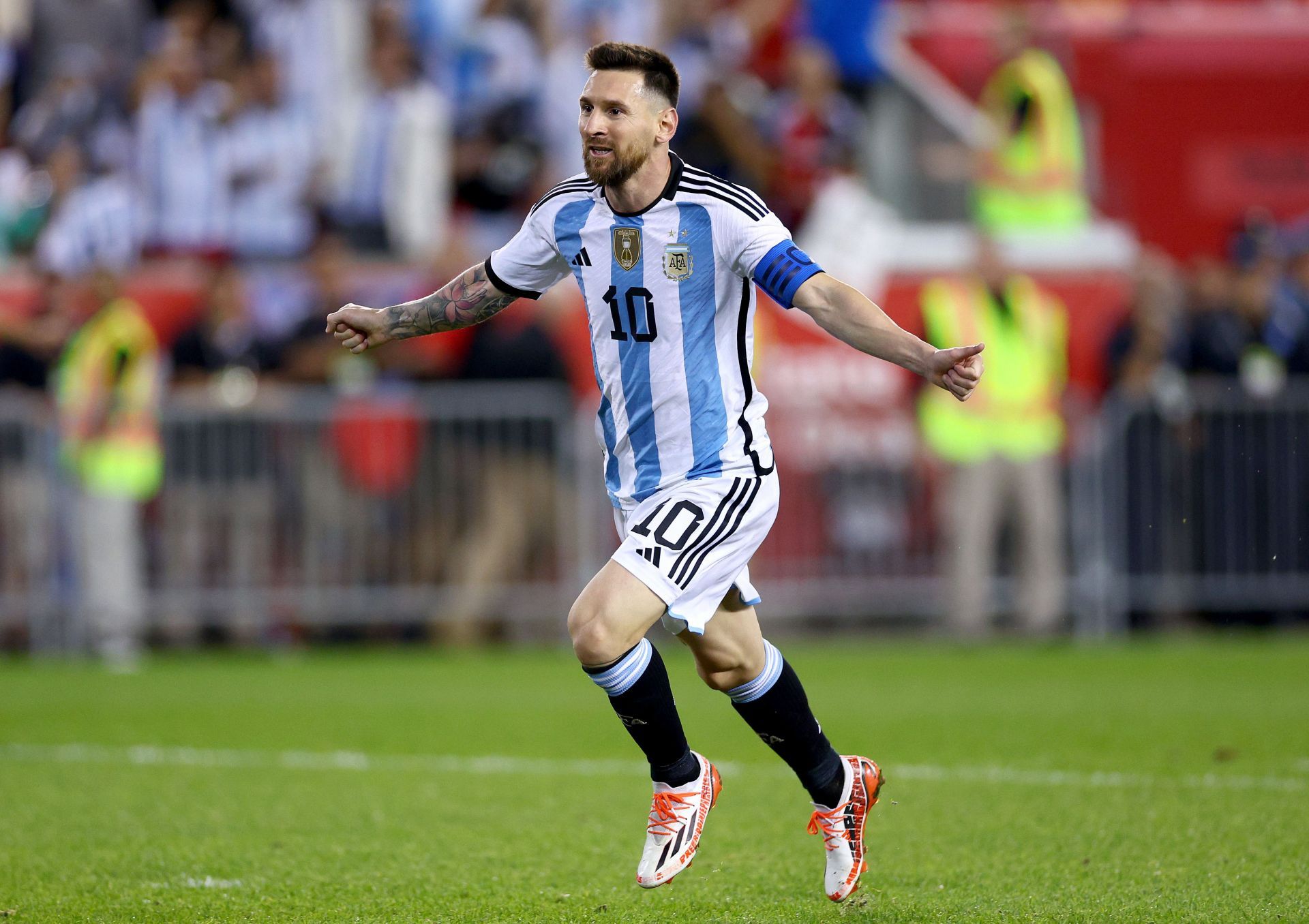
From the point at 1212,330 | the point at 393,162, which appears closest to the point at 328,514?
the point at 393,162

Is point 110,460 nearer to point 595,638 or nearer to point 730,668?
point 730,668

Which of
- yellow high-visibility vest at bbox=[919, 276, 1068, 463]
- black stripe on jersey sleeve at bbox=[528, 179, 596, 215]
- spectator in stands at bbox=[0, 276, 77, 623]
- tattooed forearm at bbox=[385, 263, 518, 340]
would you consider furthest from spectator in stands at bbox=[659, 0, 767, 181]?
black stripe on jersey sleeve at bbox=[528, 179, 596, 215]

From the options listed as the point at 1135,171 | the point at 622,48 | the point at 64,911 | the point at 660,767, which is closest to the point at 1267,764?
the point at 660,767

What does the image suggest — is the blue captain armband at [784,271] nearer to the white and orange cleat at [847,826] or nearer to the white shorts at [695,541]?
the white shorts at [695,541]

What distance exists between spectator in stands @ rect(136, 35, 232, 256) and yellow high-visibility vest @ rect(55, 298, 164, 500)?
2301mm

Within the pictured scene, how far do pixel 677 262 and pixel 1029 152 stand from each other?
11.1 meters

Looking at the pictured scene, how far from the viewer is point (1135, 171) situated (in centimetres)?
1666

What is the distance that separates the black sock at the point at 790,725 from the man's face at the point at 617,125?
60.3 inches

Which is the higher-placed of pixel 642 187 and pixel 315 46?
pixel 315 46

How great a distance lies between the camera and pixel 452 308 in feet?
19.3

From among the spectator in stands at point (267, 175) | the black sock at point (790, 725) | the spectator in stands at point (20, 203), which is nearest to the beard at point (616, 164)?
the black sock at point (790, 725)

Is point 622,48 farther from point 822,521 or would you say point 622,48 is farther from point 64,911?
point 822,521

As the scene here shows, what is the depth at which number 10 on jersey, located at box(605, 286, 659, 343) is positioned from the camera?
17.7ft

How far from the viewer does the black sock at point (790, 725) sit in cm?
559
